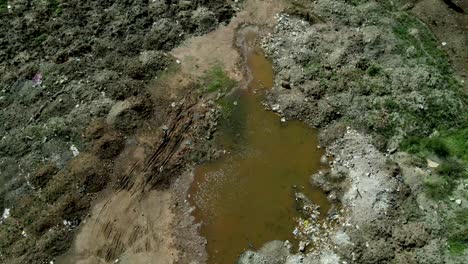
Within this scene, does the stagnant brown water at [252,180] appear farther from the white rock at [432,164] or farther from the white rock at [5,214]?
the white rock at [5,214]

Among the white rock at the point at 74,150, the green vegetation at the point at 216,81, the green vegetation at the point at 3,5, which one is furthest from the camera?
the green vegetation at the point at 3,5

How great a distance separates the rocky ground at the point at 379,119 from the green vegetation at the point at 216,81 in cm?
165

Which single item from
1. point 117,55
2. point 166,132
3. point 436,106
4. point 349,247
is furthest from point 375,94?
point 117,55

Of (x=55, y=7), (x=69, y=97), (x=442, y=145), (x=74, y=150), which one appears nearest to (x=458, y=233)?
(x=442, y=145)

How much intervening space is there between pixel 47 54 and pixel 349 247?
12.9m

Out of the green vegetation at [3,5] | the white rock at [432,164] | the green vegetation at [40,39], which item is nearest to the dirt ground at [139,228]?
the green vegetation at [40,39]

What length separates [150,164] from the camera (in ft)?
49.8

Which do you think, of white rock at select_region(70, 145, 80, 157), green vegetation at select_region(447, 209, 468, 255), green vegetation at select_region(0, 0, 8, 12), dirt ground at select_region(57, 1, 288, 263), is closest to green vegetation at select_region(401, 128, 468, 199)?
green vegetation at select_region(447, 209, 468, 255)

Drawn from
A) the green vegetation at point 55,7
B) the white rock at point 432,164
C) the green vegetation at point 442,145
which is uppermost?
the green vegetation at point 55,7

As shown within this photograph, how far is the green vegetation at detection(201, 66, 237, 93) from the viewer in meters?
16.7

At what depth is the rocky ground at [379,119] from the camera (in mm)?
13305

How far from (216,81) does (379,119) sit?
5905 millimetres

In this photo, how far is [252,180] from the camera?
14875 millimetres

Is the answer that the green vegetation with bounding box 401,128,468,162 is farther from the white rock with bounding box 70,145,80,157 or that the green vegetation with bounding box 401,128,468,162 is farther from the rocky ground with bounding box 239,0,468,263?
the white rock with bounding box 70,145,80,157
